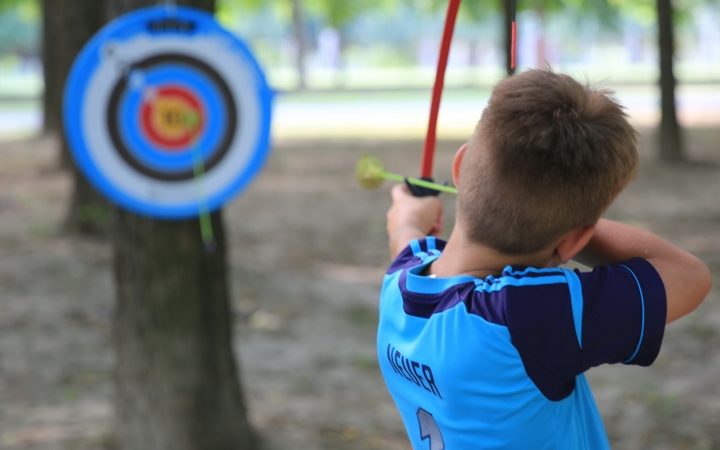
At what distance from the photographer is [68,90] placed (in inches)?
109

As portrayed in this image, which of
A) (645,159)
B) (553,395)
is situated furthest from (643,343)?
(645,159)

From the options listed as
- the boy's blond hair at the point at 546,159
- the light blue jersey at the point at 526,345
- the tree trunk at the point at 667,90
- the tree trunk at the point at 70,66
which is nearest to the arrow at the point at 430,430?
the light blue jersey at the point at 526,345

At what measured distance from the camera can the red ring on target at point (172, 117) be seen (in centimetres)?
288

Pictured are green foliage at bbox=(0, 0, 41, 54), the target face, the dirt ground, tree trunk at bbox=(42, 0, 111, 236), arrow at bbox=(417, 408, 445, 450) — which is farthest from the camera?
green foliage at bbox=(0, 0, 41, 54)

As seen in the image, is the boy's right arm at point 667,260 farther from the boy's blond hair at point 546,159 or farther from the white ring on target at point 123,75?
the white ring on target at point 123,75

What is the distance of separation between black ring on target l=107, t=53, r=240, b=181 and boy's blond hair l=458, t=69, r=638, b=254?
1.94 m

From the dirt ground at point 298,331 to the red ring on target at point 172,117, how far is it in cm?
133

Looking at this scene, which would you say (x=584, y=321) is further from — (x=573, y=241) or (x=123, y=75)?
(x=123, y=75)

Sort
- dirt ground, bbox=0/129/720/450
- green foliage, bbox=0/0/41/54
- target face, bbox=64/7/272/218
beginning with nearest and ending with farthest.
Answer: target face, bbox=64/7/272/218
dirt ground, bbox=0/129/720/450
green foliage, bbox=0/0/41/54

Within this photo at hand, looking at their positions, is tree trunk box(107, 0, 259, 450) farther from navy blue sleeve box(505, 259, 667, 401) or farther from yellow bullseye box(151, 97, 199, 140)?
navy blue sleeve box(505, 259, 667, 401)

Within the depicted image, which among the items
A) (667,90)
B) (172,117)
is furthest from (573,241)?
(667,90)

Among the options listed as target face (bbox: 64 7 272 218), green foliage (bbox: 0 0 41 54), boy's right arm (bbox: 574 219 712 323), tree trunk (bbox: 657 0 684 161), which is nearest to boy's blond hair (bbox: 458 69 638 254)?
boy's right arm (bbox: 574 219 712 323)

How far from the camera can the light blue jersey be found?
1036mm

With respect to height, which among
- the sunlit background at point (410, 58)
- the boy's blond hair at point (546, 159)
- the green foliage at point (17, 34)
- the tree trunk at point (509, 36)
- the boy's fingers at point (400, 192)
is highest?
the green foliage at point (17, 34)
